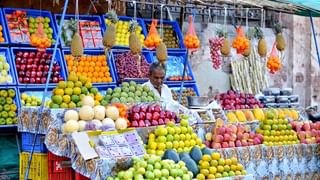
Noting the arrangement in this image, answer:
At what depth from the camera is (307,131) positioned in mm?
8172

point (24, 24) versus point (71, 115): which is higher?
point (24, 24)

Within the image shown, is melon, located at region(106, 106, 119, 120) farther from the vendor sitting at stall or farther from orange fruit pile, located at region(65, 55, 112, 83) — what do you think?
orange fruit pile, located at region(65, 55, 112, 83)

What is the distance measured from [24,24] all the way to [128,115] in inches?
117

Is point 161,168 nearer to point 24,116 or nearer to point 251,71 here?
point 24,116

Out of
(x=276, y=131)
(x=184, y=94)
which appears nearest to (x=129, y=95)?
(x=276, y=131)

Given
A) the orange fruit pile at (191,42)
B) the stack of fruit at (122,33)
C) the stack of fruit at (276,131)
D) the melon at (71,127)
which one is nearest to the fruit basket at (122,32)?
the stack of fruit at (122,33)

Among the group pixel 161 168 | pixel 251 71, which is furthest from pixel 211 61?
pixel 161 168

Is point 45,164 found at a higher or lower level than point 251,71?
lower

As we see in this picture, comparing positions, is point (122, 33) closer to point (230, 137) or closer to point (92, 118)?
point (230, 137)

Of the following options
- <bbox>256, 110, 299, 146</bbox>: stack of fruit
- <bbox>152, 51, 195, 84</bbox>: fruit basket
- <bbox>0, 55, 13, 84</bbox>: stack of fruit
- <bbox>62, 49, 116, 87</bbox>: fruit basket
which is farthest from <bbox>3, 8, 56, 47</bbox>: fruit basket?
<bbox>256, 110, 299, 146</bbox>: stack of fruit

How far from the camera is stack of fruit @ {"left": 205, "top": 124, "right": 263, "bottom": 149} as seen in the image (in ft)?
23.6

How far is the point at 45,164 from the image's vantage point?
667cm

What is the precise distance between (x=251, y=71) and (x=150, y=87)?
4.49 metres

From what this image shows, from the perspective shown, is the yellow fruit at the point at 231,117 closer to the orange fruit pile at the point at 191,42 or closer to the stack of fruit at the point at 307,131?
the stack of fruit at the point at 307,131
